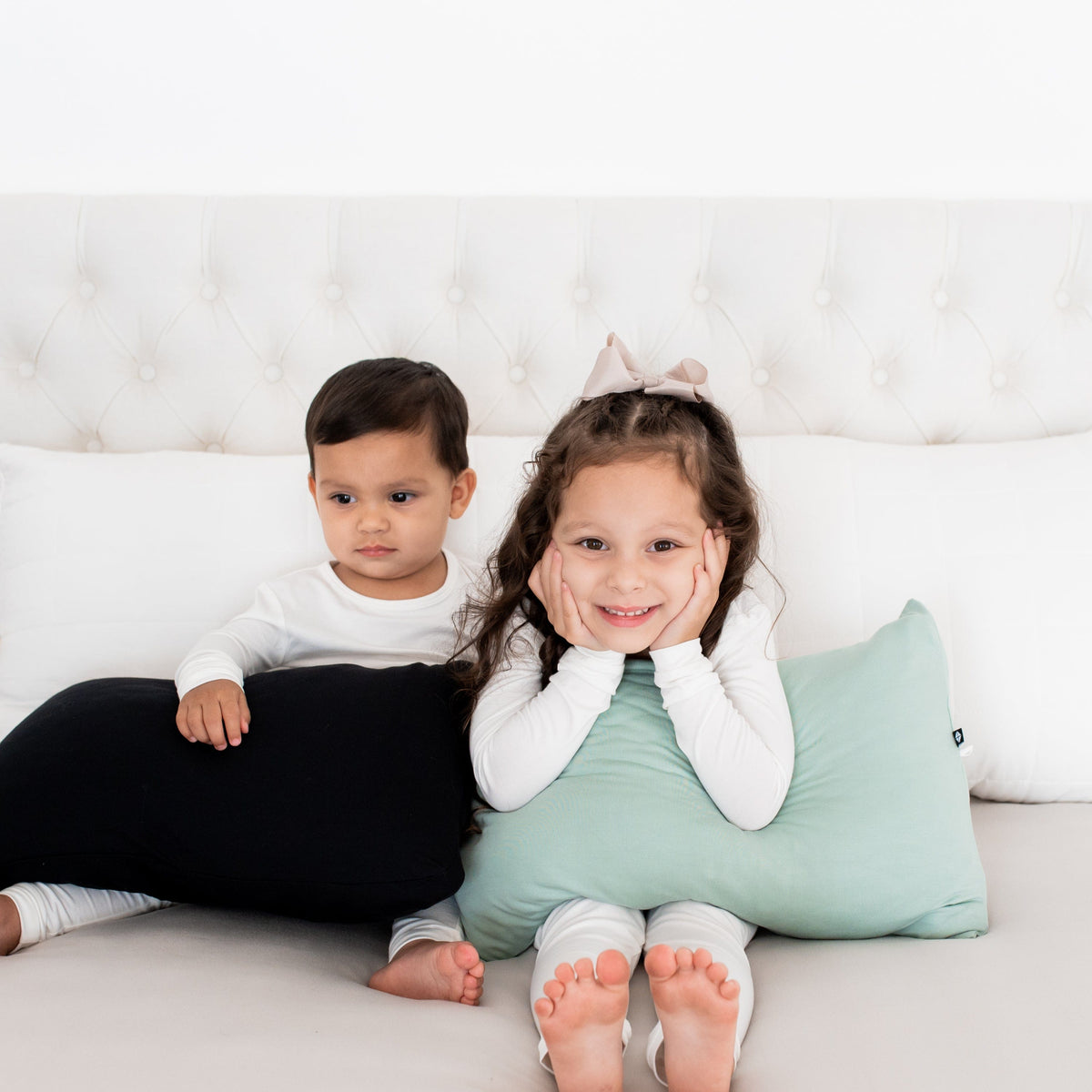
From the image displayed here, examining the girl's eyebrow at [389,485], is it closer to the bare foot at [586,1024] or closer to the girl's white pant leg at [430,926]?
the girl's white pant leg at [430,926]

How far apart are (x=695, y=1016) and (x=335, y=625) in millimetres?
706

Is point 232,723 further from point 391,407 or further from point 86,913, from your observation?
point 391,407

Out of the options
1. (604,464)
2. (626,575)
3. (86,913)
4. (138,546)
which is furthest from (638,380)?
(86,913)

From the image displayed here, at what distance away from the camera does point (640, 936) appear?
959 mm

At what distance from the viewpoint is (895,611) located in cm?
129

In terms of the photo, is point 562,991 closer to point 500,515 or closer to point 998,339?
point 500,515

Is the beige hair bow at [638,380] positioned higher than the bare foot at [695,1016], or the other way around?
the beige hair bow at [638,380]

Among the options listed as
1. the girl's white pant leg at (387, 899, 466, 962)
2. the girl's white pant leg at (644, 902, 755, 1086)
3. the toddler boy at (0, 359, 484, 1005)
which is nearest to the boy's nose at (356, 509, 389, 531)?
the toddler boy at (0, 359, 484, 1005)

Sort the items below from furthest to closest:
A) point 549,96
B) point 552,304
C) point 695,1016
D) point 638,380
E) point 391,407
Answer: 1. point 549,96
2. point 552,304
3. point 391,407
4. point 638,380
5. point 695,1016

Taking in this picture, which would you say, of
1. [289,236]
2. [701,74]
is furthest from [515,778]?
[701,74]

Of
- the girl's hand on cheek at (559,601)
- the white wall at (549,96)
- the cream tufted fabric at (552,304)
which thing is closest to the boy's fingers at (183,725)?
the girl's hand on cheek at (559,601)

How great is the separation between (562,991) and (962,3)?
1.74 m

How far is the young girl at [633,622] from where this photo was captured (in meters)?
0.99

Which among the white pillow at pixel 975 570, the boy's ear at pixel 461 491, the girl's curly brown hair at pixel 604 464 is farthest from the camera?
the boy's ear at pixel 461 491
